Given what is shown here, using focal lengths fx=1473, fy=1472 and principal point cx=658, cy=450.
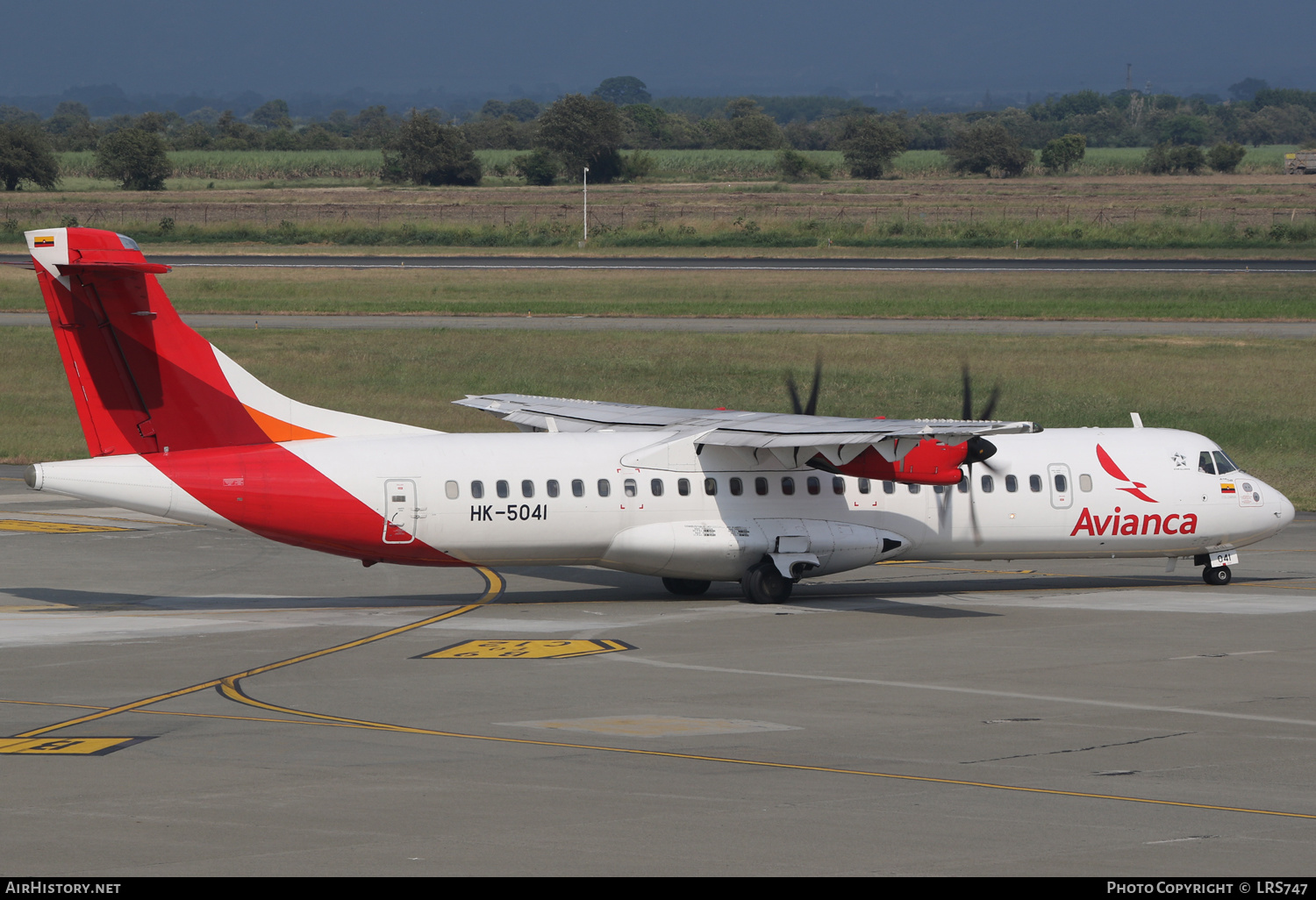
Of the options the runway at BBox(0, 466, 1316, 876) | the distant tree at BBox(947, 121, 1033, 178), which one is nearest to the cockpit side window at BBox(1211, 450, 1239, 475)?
the runway at BBox(0, 466, 1316, 876)

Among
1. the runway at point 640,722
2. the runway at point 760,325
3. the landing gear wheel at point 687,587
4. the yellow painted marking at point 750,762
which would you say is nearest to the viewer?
the runway at point 640,722

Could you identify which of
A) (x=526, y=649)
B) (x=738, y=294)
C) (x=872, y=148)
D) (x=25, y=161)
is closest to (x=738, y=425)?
(x=526, y=649)

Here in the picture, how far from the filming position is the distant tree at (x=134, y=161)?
444 feet

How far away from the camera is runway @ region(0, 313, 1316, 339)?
60.4 m

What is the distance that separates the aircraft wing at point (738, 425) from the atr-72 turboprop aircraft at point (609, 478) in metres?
0.06

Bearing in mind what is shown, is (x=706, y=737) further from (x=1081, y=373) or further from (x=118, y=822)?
(x=1081, y=373)

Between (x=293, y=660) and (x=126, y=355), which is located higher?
(x=126, y=355)

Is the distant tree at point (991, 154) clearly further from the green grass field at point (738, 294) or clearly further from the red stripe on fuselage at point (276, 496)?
the red stripe on fuselage at point (276, 496)

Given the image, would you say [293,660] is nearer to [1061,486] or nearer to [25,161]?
[1061,486]

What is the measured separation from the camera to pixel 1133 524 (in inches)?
1060

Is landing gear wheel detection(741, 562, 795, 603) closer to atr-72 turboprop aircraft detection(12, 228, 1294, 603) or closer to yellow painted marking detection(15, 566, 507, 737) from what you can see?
atr-72 turboprop aircraft detection(12, 228, 1294, 603)

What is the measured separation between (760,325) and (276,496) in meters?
42.3

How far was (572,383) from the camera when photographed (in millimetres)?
51188

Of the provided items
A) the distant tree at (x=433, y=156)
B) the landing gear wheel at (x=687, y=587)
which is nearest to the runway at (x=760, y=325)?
the landing gear wheel at (x=687, y=587)
